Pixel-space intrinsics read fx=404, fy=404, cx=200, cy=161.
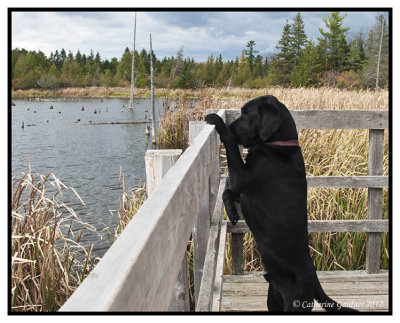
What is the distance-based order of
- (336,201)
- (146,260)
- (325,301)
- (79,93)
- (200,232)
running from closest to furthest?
(146,260) < (325,301) < (200,232) < (336,201) < (79,93)

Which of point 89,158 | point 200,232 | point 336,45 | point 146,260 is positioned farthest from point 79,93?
point 146,260

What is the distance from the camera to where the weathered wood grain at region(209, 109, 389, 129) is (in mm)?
3424

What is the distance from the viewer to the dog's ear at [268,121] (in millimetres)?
2188

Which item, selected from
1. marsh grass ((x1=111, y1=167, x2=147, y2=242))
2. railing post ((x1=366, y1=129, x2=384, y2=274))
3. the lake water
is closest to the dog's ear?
railing post ((x1=366, y1=129, x2=384, y2=274))

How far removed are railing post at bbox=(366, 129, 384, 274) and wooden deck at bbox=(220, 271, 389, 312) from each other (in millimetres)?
A: 108

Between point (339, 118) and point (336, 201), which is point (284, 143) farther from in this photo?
point (336, 201)

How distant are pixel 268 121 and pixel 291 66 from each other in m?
43.7

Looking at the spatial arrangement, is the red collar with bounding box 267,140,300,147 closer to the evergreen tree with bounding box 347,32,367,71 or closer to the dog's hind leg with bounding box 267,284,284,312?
the dog's hind leg with bounding box 267,284,284,312

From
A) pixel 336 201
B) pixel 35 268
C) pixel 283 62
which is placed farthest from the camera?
pixel 283 62

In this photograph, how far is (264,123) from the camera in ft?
7.30

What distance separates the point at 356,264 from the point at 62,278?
2788 mm

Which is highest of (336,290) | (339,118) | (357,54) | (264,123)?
(357,54)

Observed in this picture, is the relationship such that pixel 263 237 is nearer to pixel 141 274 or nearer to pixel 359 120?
pixel 141 274

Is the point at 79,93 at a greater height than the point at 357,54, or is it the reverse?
the point at 357,54
